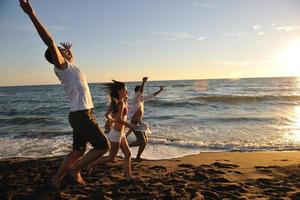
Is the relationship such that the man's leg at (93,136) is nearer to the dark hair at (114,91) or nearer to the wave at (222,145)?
the dark hair at (114,91)

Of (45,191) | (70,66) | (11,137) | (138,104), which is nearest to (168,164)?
(138,104)

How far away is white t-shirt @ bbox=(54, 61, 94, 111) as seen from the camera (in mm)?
3953

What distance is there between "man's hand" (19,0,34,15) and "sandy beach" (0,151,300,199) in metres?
2.42

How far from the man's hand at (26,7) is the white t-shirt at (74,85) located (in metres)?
0.85

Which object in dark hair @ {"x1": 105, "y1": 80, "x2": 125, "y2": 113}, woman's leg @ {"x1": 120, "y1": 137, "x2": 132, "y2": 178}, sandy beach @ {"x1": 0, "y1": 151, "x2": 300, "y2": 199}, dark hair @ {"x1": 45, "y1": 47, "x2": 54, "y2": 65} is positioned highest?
dark hair @ {"x1": 45, "y1": 47, "x2": 54, "y2": 65}

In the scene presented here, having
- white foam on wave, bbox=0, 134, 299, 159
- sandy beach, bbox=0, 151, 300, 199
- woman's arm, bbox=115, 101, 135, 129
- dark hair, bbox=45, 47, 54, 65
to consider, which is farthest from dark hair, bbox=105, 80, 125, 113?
white foam on wave, bbox=0, 134, 299, 159

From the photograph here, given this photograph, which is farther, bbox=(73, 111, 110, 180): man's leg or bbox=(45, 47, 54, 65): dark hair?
bbox=(73, 111, 110, 180): man's leg

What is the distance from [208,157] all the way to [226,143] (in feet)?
6.50

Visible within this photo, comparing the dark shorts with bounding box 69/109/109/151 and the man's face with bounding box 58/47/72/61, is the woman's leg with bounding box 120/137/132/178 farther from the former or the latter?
the man's face with bounding box 58/47/72/61

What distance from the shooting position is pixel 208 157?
8055 mm

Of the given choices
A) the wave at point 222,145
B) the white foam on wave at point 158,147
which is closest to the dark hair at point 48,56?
the white foam on wave at point 158,147

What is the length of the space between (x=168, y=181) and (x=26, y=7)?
3412 millimetres

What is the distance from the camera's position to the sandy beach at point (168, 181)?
14.9 feet

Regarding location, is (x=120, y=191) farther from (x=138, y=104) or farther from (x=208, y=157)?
(x=208, y=157)
